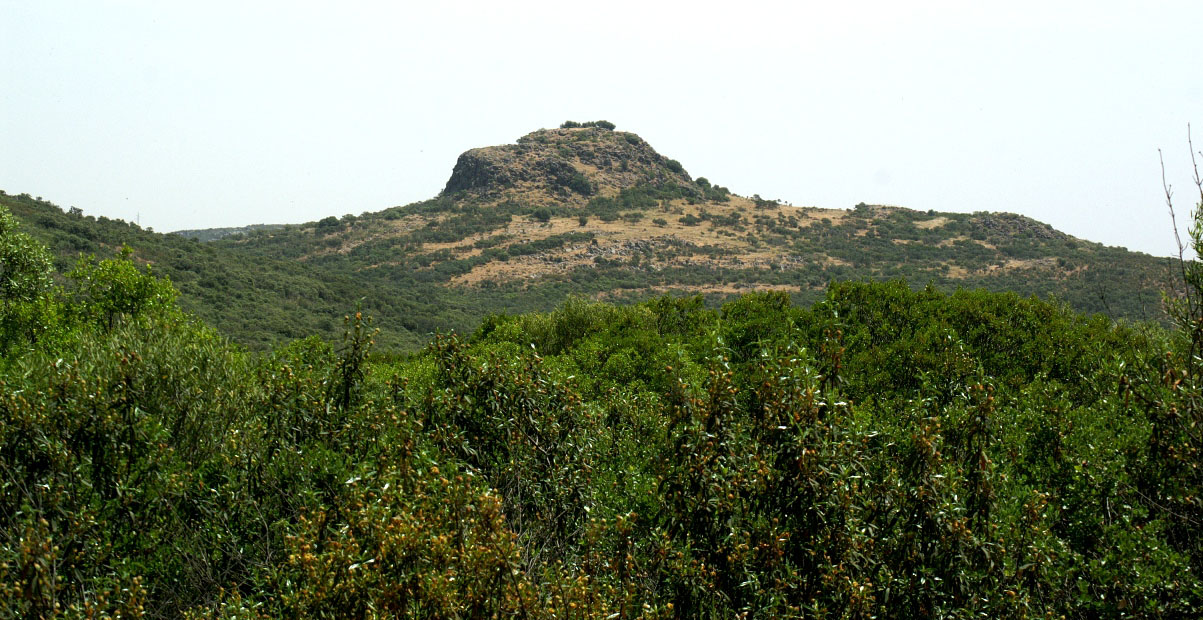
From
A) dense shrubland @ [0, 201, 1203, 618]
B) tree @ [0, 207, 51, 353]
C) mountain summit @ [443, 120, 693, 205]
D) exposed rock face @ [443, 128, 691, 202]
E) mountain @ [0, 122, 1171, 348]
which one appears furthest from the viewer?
exposed rock face @ [443, 128, 691, 202]

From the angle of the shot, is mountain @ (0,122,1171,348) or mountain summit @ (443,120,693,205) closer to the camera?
mountain @ (0,122,1171,348)

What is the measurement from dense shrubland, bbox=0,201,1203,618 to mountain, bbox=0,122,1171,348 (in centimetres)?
4905

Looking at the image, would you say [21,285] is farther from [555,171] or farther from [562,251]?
[555,171]

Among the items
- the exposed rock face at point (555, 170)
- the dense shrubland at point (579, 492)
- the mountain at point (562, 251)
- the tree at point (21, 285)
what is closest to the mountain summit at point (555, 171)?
the exposed rock face at point (555, 170)

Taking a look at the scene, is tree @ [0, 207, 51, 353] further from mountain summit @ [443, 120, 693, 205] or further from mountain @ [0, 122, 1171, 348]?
mountain summit @ [443, 120, 693, 205]

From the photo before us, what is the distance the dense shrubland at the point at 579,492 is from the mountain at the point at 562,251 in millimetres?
49045

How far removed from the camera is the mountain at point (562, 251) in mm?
77375

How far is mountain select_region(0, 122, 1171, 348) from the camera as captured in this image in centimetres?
7738

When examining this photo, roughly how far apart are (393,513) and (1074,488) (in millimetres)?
10472

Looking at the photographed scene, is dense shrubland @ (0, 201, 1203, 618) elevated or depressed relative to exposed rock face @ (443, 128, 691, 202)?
depressed

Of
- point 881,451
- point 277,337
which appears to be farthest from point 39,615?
point 277,337

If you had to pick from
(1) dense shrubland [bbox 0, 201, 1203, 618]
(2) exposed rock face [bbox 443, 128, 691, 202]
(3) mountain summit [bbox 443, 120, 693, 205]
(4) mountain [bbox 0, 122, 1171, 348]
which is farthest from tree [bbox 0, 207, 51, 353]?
(2) exposed rock face [bbox 443, 128, 691, 202]

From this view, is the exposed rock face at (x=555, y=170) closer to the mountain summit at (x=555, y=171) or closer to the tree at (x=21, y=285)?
the mountain summit at (x=555, y=171)

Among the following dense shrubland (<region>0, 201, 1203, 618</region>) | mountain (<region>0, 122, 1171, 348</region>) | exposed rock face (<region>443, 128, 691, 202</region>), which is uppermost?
exposed rock face (<region>443, 128, 691, 202</region>)
